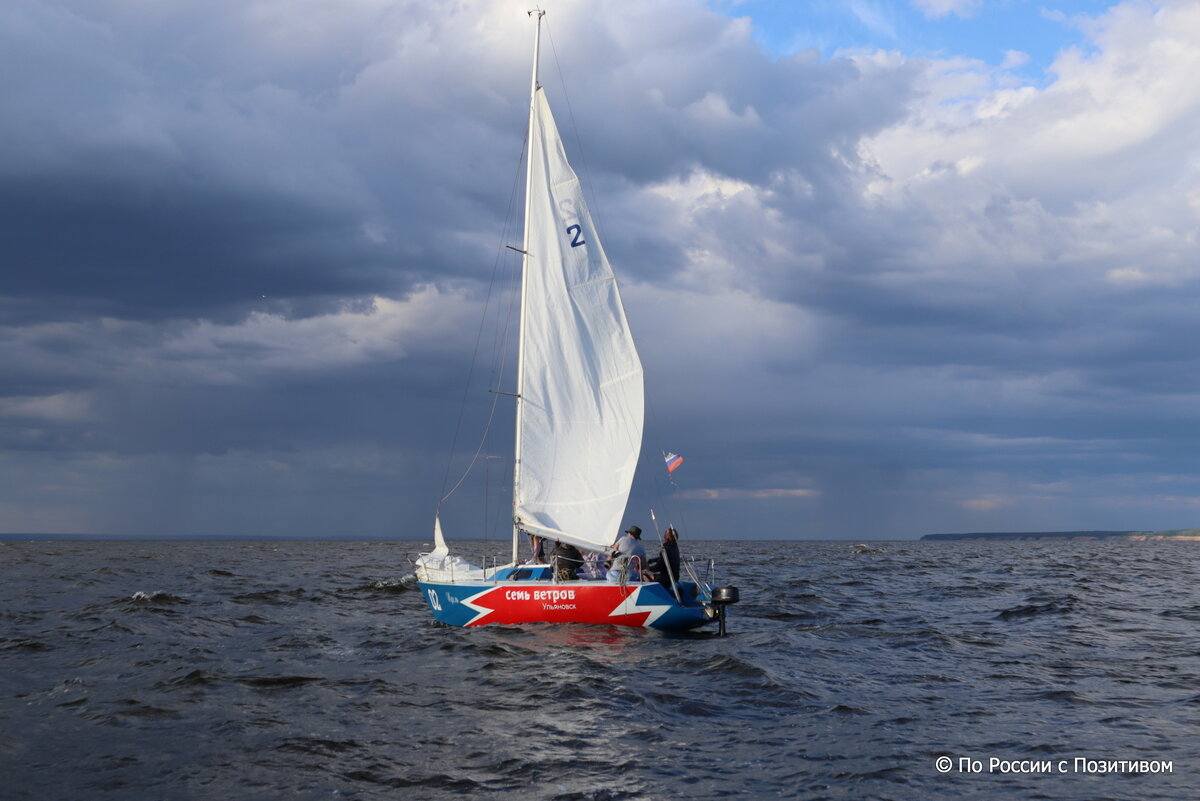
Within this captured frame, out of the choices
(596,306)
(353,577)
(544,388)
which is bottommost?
(353,577)

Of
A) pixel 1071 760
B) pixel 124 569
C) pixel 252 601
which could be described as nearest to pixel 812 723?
pixel 1071 760

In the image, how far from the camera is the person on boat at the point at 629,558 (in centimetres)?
2077

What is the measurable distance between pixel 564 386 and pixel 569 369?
1.51 ft

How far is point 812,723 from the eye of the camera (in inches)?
529

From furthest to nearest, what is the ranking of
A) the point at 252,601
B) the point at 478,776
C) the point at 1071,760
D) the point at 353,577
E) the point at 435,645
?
1. the point at 353,577
2. the point at 252,601
3. the point at 435,645
4. the point at 1071,760
5. the point at 478,776

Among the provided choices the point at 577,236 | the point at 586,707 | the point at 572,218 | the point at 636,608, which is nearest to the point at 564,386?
the point at 577,236

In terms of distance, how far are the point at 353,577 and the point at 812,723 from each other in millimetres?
40863

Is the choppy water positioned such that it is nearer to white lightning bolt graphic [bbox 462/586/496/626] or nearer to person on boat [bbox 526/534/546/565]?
white lightning bolt graphic [bbox 462/586/496/626]

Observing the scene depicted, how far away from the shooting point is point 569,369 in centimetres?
2300

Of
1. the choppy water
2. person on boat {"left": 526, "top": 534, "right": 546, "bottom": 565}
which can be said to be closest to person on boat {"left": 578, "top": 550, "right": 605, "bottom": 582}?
person on boat {"left": 526, "top": 534, "right": 546, "bottom": 565}

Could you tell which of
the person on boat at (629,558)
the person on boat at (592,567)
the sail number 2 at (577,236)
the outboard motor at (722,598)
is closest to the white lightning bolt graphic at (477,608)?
the person on boat at (592,567)

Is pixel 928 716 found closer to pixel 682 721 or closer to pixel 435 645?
pixel 682 721

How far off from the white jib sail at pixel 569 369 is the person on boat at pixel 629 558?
124 centimetres

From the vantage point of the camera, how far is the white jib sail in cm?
2272
